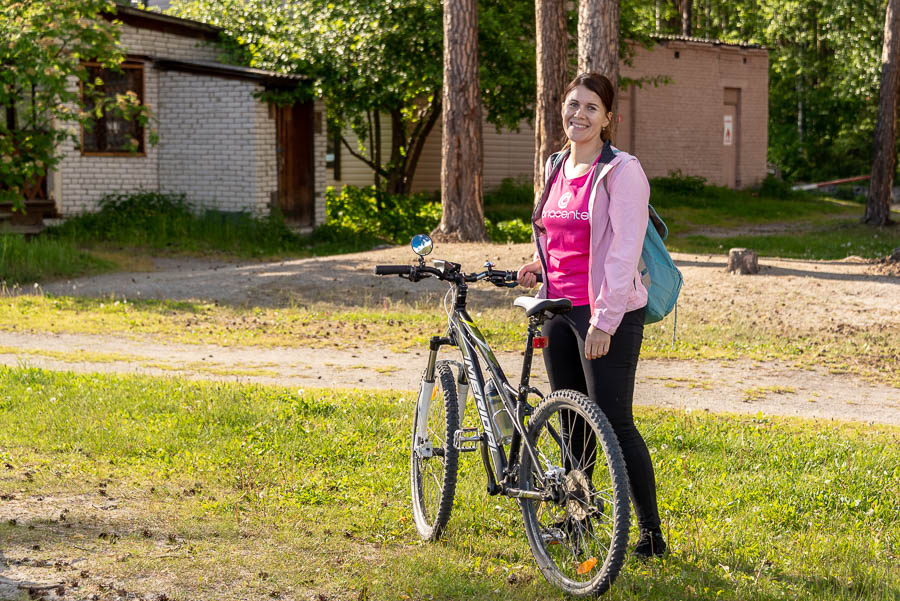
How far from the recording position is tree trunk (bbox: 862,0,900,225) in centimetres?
2405

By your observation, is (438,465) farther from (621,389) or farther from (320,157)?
(320,157)

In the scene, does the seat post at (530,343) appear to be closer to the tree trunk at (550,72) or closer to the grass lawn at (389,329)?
the grass lawn at (389,329)

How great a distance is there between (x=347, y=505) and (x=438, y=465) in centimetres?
82

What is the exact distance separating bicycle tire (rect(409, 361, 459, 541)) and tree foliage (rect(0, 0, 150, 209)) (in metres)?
12.7

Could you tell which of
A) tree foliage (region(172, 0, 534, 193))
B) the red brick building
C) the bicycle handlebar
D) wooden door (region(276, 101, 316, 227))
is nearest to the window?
tree foliage (region(172, 0, 534, 193))

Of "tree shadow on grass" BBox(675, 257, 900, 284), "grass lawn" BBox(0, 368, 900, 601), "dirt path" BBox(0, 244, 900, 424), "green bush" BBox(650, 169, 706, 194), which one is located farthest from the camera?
"green bush" BBox(650, 169, 706, 194)

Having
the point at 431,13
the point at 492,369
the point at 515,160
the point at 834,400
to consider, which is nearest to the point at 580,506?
the point at 492,369

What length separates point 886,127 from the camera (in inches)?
974

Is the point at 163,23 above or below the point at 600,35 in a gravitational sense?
above

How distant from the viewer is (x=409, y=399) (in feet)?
26.4

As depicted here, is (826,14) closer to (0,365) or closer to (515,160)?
(515,160)

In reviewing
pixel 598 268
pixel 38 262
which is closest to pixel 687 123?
pixel 38 262

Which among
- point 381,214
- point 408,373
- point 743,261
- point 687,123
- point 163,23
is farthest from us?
point 687,123

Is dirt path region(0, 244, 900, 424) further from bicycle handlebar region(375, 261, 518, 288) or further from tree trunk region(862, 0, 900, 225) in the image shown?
tree trunk region(862, 0, 900, 225)
